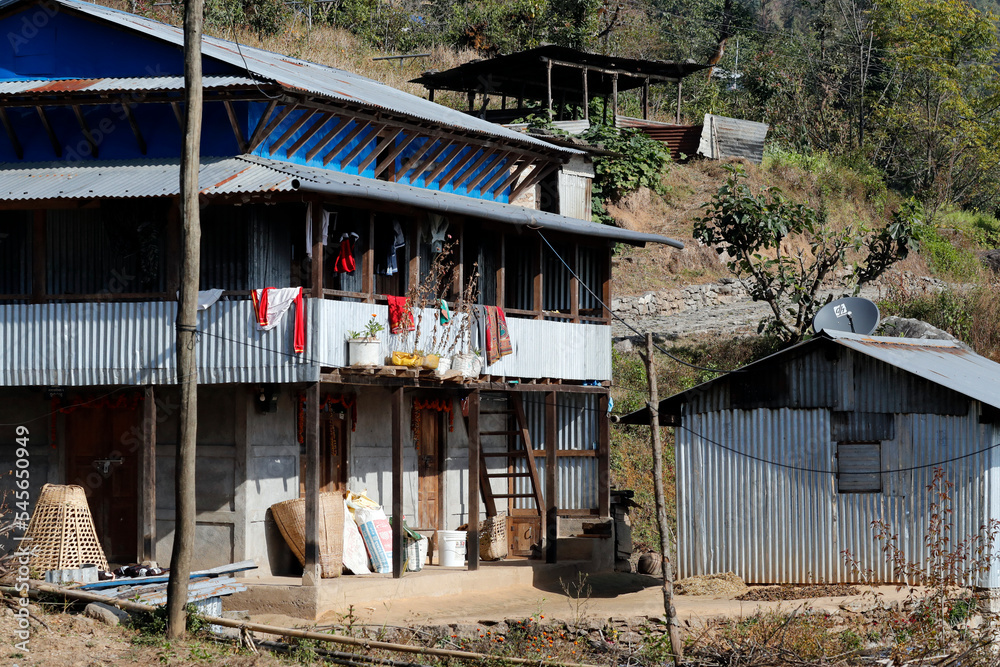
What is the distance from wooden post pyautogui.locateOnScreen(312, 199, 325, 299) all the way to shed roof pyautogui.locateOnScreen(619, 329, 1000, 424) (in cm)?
452

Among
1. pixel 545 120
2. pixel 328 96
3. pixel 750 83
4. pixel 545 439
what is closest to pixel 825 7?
pixel 750 83

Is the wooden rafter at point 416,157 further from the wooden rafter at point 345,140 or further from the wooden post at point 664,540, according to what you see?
the wooden post at point 664,540

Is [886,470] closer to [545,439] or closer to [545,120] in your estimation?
[545,439]

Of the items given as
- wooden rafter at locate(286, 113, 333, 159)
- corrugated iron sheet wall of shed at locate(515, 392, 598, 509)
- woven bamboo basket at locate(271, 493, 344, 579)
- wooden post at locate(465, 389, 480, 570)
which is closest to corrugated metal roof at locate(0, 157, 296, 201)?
wooden rafter at locate(286, 113, 333, 159)

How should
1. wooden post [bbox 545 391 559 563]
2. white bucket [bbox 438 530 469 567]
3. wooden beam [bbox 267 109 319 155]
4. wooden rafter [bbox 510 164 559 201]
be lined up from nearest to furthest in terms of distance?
wooden beam [bbox 267 109 319 155] < white bucket [bbox 438 530 469 567] < wooden post [bbox 545 391 559 563] < wooden rafter [bbox 510 164 559 201]

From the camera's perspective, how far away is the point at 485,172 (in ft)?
69.1

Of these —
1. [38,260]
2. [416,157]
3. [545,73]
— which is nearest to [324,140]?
[416,157]

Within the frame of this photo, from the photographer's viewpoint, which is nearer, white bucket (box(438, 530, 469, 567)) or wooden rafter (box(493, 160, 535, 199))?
white bucket (box(438, 530, 469, 567))

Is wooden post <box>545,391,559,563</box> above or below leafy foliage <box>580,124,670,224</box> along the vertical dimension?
below

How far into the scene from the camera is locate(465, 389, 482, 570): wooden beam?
1797 cm

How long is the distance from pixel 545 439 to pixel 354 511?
4883 millimetres

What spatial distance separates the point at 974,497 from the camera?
15.1m

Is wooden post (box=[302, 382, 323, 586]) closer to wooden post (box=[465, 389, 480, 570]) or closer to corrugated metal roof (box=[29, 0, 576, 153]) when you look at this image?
wooden post (box=[465, 389, 480, 570])

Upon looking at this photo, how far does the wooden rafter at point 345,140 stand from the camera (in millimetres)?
18264
